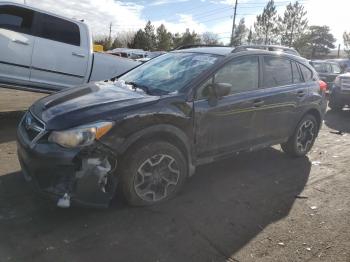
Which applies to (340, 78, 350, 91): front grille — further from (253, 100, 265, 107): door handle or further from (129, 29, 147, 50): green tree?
(129, 29, 147, 50): green tree

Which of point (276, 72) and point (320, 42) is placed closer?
point (276, 72)

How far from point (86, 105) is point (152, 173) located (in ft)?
3.27

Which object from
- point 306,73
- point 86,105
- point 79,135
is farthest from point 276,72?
point 79,135

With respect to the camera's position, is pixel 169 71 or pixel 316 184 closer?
pixel 169 71

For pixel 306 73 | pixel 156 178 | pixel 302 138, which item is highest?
pixel 306 73

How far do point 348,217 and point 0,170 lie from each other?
427 cm

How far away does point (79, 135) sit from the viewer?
3543mm

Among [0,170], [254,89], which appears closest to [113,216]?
[0,170]

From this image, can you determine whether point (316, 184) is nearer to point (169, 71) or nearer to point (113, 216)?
point (169, 71)

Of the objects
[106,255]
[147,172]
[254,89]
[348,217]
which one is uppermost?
[254,89]

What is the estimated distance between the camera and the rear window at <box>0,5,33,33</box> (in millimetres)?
6910

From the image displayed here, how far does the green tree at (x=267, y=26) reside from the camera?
171 ft

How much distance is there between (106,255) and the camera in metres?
3.26

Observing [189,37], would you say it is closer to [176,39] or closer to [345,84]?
[176,39]
